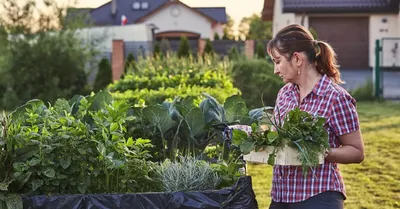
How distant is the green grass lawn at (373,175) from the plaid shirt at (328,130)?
417 cm

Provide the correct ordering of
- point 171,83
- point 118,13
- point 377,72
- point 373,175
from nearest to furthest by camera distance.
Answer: point 373,175, point 171,83, point 377,72, point 118,13

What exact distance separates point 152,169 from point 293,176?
35.7 inches

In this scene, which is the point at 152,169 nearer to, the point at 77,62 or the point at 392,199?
the point at 392,199

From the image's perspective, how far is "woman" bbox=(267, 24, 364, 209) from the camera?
355 centimetres

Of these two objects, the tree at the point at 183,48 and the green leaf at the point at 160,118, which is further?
the tree at the point at 183,48

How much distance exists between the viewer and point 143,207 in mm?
3746

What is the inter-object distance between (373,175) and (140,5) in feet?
185

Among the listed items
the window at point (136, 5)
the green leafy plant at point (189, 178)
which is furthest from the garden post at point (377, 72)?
the window at point (136, 5)

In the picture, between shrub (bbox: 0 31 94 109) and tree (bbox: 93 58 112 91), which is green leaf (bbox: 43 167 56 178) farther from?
tree (bbox: 93 58 112 91)

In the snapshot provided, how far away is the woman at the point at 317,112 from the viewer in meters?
3.55

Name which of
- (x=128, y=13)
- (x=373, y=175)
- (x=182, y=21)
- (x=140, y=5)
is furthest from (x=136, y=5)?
(x=373, y=175)

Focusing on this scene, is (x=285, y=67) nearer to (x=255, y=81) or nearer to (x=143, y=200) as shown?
(x=143, y=200)

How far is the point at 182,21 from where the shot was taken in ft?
182

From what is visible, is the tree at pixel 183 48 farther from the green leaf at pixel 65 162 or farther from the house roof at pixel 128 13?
the house roof at pixel 128 13
